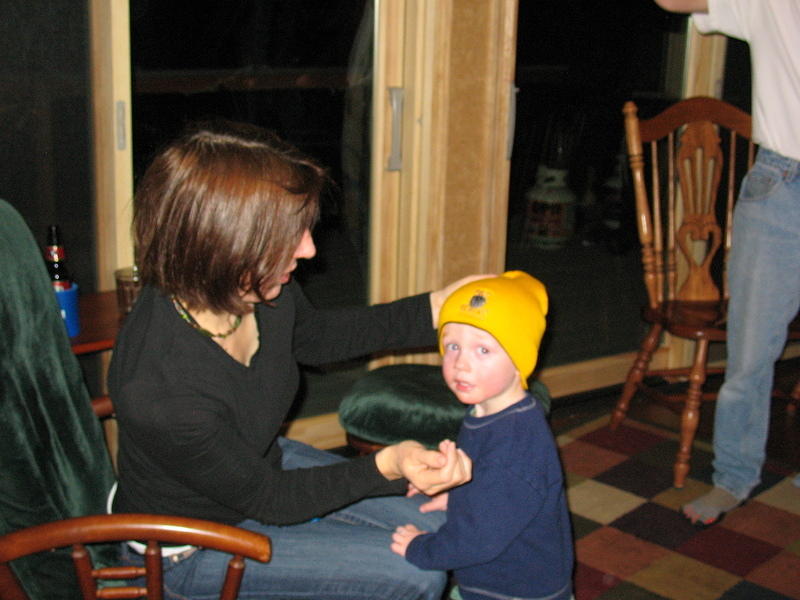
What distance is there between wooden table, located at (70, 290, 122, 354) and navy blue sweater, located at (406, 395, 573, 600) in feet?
2.53

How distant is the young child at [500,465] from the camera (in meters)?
1.38

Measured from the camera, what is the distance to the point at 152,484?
4.45 ft

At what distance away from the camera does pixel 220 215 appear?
1266mm

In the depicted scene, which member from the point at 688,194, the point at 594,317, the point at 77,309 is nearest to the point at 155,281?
the point at 77,309

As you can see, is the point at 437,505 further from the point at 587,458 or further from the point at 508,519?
the point at 587,458

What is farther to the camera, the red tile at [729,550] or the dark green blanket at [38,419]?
the red tile at [729,550]

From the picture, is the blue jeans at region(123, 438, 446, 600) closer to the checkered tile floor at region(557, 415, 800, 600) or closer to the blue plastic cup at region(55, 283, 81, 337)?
the blue plastic cup at region(55, 283, 81, 337)

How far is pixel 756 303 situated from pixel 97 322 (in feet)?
5.26

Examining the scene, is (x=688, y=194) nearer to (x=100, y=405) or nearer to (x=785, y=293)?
(x=785, y=293)

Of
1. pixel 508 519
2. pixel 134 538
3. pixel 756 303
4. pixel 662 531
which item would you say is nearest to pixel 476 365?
pixel 508 519

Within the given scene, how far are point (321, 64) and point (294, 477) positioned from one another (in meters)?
1.61

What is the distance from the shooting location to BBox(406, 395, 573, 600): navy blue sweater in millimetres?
1385

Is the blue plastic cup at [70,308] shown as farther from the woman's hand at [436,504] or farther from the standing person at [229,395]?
the woman's hand at [436,504]

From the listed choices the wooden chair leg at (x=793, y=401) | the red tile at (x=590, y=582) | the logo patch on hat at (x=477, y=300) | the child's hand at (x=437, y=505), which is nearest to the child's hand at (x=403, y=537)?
the child's hand at (x=437, y=505)
